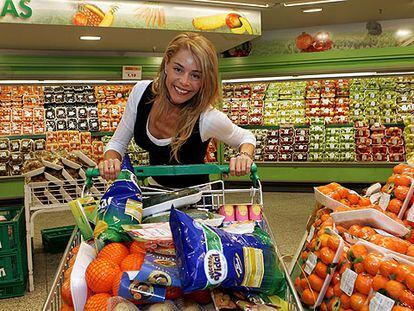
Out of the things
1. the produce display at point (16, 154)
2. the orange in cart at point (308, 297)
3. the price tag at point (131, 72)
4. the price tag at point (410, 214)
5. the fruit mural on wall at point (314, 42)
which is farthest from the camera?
the fruit mural on wall at point (314, 42)

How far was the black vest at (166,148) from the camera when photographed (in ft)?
7.08

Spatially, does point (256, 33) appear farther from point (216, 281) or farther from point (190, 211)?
point (216, 281)

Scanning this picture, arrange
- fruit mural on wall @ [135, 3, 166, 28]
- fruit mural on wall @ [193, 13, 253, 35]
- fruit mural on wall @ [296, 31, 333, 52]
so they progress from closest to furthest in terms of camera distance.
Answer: fruit mural on wall @ [135, 3, 166, 28], fruit mural on wall @ [193, 13, 253, 35], fruit mural on wall @ [296, 31, 333, 52]

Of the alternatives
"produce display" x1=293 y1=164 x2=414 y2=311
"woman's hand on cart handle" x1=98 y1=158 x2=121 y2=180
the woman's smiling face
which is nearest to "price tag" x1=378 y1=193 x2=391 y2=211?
"produce display" x1=293 y1=164 x2=414 y2=311

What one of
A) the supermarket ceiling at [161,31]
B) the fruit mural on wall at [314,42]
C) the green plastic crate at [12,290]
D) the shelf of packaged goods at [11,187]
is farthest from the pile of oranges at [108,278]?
the fruit mural on wall at [314,42]

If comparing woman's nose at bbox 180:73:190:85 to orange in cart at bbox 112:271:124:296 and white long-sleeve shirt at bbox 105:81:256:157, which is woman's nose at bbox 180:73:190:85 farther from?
orange in cart at bbox 112:271:124:296

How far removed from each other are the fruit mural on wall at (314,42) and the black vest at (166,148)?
652cm

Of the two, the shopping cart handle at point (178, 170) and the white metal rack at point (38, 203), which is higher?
the shopping cart handle at point (178, 170)

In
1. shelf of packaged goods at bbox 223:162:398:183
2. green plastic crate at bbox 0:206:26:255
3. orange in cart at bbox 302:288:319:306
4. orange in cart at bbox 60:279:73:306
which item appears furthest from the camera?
shelf of packaged goods at bbox 223:162:398:183

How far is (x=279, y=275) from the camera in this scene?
1229 mm

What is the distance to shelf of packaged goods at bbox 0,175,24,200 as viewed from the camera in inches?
258

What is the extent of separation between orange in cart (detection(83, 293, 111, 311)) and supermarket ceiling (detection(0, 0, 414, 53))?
4.85m

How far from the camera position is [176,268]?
3.92 feet

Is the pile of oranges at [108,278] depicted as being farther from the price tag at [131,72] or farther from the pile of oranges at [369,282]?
the price tag at [131,72]
